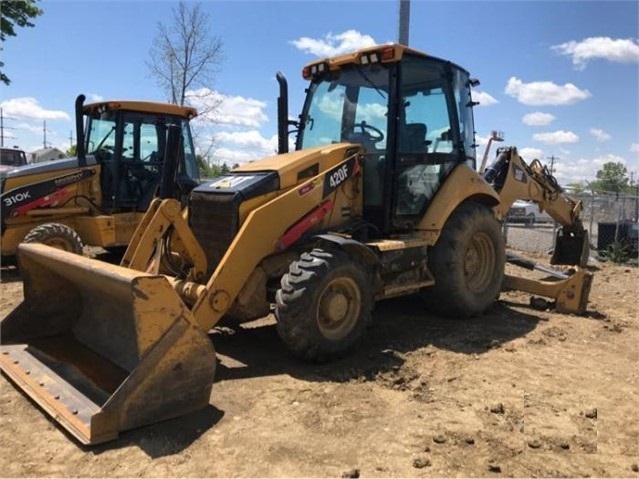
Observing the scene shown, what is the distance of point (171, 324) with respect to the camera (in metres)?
3.86

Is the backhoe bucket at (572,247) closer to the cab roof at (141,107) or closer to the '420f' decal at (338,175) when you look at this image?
the '420f' decal at (338,175)

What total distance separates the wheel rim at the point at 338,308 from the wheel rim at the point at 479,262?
6.77 ft

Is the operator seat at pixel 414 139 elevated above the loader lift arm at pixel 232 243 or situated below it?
above

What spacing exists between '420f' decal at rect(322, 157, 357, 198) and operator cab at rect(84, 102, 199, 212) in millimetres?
4550

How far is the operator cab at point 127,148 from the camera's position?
9875mm

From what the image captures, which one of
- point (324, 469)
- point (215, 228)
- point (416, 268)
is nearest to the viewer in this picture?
point (324, 469)

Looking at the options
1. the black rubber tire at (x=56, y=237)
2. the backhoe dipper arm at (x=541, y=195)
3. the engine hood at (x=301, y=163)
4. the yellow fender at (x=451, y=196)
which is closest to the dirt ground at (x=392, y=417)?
the yellow fender at (x=451, y=196)

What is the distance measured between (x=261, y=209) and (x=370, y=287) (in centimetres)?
119

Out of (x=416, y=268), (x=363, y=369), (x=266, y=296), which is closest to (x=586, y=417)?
(x=363, y=369)

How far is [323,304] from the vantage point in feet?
16.4

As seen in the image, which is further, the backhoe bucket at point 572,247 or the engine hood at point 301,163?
the backhoe bucket at point 572,247

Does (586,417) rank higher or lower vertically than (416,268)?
lower

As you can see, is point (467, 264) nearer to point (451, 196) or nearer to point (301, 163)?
point (451, 196)

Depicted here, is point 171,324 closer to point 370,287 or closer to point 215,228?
point 215,228
